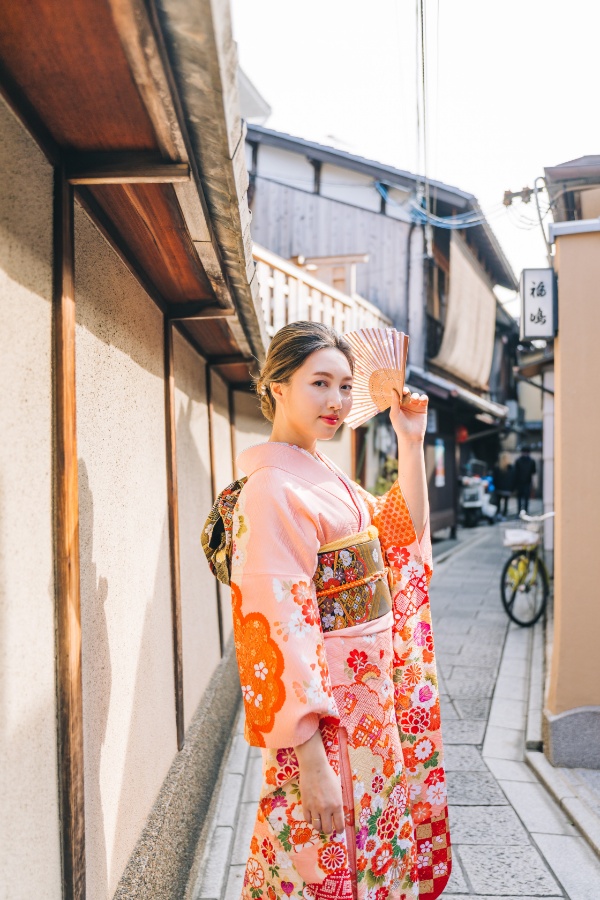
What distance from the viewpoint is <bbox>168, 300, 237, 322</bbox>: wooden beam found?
4.12 metres

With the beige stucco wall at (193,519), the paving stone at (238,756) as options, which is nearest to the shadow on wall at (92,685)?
the beige stucco wall at (193,519)

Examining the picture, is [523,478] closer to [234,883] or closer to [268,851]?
[234,883]

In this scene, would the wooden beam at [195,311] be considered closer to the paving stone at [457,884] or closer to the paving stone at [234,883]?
the paving stone at [234,883]

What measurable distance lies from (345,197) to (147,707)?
16.1 metres

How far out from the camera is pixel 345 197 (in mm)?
17547

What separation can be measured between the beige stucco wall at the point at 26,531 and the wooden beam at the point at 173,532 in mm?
1925


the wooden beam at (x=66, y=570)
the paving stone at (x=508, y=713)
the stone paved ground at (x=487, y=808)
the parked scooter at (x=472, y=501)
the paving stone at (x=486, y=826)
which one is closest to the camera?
the wooden beam at (x=66, y=570)

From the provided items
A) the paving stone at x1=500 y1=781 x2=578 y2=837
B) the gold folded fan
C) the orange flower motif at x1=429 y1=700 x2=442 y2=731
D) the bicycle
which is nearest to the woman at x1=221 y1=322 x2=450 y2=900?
the orange flower motif at x1=429 y1=700 x2=442 y2=731

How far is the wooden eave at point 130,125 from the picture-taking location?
1.47m

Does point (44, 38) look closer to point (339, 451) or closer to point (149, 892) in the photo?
point (149, 892)

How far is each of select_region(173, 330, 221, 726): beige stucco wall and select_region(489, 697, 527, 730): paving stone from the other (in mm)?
2374

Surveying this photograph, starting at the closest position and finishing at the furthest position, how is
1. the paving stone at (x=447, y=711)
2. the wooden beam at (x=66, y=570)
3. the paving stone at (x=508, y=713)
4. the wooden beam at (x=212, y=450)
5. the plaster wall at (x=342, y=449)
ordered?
the wooden beam at (x=66, y=570), the wooden beam at (x=212, y=450), the paving stone at (x=508, y=713), the paving stone at (x=447, y=711), the plaster wall at (x=342, y=449)

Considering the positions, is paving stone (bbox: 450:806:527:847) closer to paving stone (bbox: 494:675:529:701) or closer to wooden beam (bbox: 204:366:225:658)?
paving stone (bbox: 494:675:529:701)

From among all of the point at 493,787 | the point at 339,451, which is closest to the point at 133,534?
the point at 493,787
